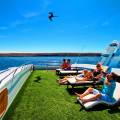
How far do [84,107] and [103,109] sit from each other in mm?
741

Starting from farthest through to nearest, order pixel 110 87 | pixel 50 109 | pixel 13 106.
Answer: pixel 13 106, pixel 110 87, pixel 50 109

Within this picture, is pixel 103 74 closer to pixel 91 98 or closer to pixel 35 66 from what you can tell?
pixel 91 98

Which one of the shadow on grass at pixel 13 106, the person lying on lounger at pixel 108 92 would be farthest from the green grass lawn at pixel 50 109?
the person lying on lounger at pixel 108 92

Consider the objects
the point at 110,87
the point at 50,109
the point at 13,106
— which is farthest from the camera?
the point at 13,106

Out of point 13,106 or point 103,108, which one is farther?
point 13,106

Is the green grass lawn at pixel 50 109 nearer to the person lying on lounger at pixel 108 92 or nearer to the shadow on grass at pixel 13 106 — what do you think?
the shadow on grass at pixel 13 106

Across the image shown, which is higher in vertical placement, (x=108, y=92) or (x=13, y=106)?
(x=108, y=92)

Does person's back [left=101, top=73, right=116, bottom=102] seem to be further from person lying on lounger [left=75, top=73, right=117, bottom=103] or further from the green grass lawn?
the green grass lawn

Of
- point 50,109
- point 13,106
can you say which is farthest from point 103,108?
point 13,106

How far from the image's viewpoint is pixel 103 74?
13.0 m

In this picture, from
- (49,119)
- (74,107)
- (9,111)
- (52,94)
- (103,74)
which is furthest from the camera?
(103,74)

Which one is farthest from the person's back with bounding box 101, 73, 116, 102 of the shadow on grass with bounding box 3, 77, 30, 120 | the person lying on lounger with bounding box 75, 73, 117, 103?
the shadow on grass with bounding box 3, 77, 30, 120

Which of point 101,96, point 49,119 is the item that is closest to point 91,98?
point 101,96

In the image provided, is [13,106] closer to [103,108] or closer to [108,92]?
[103,108]
